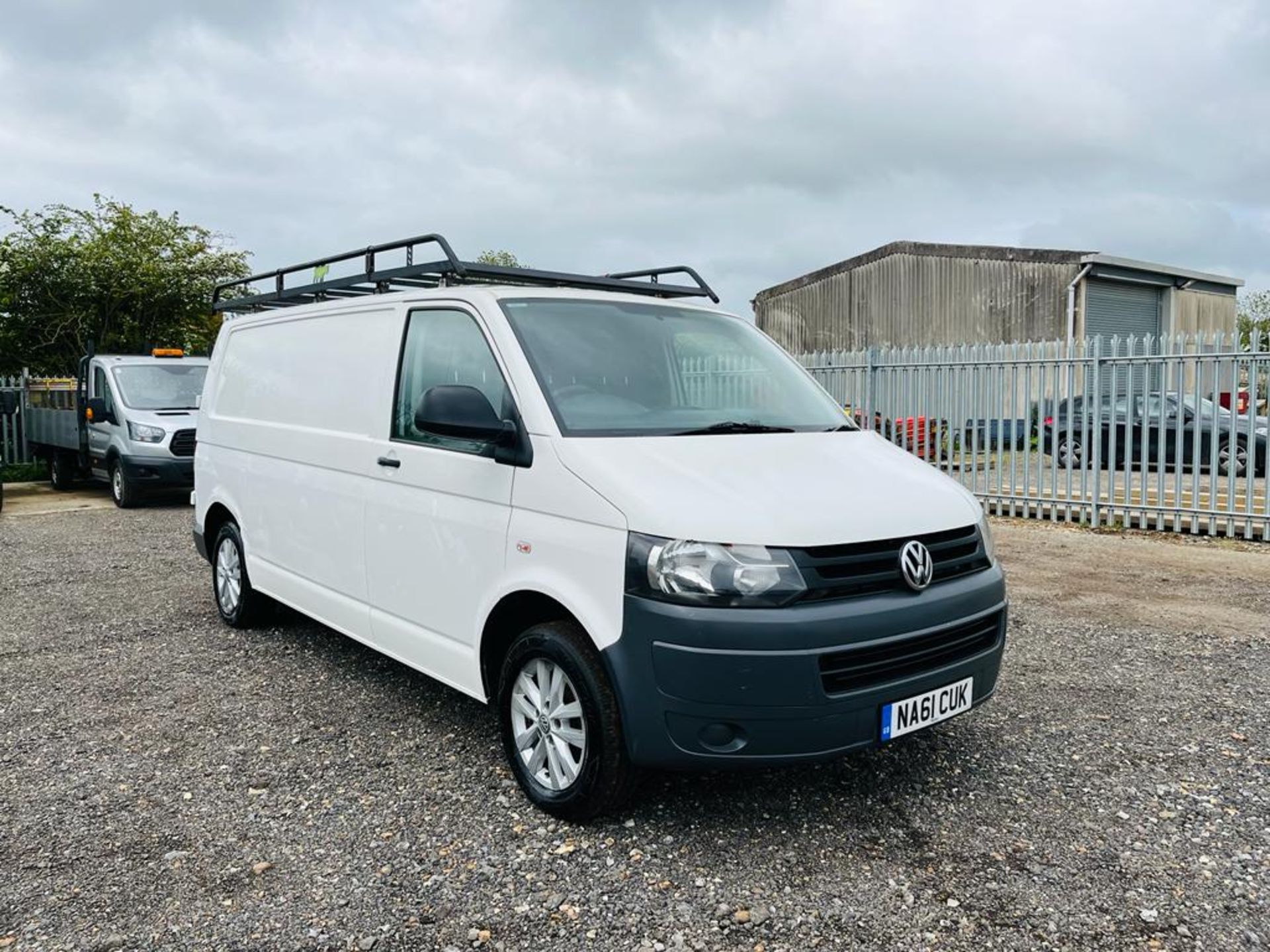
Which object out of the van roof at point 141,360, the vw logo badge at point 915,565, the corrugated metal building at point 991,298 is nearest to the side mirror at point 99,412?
the van roof at point 141,360

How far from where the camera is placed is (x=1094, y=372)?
1063 cm

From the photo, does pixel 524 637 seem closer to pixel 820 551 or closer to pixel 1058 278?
pixel 820 551

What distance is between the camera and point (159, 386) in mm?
13477

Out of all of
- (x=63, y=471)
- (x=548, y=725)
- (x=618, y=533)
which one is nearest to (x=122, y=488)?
(x=63, y=471)

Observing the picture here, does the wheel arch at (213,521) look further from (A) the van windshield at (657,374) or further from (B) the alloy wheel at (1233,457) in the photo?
(B) the alloy wheel at (1233,457)

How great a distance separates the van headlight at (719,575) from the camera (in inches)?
117

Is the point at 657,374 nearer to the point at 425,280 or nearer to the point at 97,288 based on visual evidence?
the point at 425,280

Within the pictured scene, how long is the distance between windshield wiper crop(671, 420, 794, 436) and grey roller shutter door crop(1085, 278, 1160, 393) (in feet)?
69.4

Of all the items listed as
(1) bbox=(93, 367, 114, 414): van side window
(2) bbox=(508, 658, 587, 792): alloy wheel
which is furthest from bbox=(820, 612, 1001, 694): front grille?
(1) bbox=(93, 367, 114, 414): van side window

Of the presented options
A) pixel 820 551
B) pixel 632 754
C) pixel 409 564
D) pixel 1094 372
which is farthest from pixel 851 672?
pixel 1094 372

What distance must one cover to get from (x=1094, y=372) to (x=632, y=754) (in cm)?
927

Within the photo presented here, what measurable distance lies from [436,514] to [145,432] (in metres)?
10.4

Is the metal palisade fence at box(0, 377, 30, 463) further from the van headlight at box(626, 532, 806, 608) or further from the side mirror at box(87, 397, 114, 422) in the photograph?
the van headlight at box(626, 532, 806, 608)

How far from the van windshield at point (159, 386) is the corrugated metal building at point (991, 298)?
1796 cm
